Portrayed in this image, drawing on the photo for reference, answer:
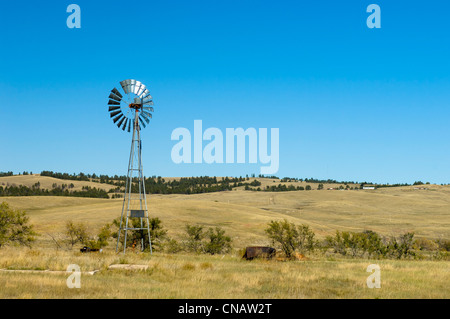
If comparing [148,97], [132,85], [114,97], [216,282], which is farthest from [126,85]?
[216,282]

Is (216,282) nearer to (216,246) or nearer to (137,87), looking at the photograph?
(137,87)

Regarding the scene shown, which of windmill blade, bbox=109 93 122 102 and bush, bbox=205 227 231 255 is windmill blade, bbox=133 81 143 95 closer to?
windmill blade, bbox=109 93 122 102

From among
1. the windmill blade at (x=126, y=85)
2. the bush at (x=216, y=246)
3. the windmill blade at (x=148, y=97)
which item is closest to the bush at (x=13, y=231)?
the bush at (x=216, y=246)

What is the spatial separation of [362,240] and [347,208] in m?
72.4

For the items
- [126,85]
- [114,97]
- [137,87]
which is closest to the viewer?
[126,85]

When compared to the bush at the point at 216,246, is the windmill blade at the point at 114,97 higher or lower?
higher

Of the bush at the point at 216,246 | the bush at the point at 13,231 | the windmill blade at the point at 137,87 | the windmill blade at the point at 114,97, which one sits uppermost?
the windmill blade at the point at 137,87

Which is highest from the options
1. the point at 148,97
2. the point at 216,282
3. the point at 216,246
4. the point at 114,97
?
the point at 148,97

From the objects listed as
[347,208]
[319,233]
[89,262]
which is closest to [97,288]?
[89,262]

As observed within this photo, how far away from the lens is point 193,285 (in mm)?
13992

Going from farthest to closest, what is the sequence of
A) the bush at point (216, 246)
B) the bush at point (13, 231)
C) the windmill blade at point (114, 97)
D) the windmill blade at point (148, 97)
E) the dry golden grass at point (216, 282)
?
the bush at point (216, 246) → the bush at point (13, 231) → the windmill blade at point (148, 97) → the windmill blade at point (114, 97) → the dry golden grass at point (216, 282)

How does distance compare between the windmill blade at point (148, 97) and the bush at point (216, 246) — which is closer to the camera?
the windmill blade at point (148, 97)

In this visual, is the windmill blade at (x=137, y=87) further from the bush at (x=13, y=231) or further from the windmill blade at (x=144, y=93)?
the bush at (x=13, y=231)
